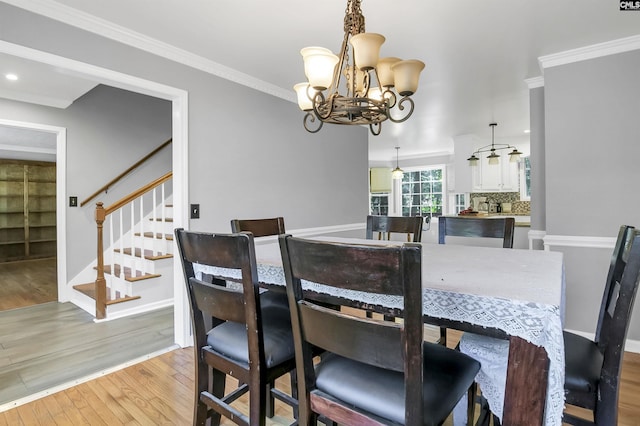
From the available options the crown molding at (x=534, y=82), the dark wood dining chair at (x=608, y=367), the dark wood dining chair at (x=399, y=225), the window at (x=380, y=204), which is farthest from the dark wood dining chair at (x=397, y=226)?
the window at (x=380, y=204)

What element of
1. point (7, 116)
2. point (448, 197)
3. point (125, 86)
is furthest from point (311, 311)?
point (448, 197)

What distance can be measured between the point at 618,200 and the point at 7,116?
18.4 ft

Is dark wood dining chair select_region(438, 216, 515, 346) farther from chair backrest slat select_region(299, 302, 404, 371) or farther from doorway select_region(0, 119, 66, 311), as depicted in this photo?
doorway select_region(0, 119, 66, 311)

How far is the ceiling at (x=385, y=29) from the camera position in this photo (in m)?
1.96

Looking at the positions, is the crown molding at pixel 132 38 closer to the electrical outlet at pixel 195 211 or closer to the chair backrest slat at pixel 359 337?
the electrical outlet at pixel 195 211

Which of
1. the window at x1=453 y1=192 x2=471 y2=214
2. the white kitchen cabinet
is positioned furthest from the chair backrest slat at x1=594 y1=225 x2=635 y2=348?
the window at x1=453 y1=192 x2=471 y2=214

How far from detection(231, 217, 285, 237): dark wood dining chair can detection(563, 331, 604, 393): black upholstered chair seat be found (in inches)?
63.0

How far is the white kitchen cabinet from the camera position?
6672mm

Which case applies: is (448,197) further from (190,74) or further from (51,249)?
(51,249)

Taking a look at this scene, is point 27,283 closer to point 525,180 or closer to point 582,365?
point 582,365

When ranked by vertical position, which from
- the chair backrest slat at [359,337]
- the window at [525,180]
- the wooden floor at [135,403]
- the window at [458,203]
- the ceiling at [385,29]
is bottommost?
the wooden floor at [135,403]

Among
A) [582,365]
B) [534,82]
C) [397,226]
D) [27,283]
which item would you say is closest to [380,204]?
[534,82]

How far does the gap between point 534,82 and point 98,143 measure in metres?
4.72

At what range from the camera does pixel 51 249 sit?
7.04 meters
